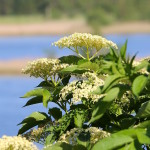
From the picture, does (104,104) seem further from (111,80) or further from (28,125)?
(28,125)

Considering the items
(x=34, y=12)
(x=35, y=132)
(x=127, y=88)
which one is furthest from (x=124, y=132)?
(x=34, y=12)

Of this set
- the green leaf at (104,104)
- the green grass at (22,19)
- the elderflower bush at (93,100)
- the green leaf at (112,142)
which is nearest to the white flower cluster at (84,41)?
the elderflower bush at (93,100)

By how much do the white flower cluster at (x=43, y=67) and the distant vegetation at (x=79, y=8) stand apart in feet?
237

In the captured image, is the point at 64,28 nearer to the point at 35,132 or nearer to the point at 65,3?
the point at 65,3

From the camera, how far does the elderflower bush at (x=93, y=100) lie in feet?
6.32

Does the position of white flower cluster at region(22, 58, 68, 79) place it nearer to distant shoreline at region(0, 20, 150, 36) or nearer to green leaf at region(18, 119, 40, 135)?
green leaf at region(18, 119, 40, 135)

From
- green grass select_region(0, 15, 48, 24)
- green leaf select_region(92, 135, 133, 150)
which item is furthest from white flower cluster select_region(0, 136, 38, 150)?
green grass select_region(0, 15, 48, 24)

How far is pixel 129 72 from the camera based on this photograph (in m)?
1.96

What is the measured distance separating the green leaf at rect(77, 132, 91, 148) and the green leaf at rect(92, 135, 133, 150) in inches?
7.9

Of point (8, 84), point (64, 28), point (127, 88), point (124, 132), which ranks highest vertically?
point (64, 28)

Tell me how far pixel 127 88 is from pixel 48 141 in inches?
18.5

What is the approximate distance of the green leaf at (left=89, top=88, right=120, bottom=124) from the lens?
191cm

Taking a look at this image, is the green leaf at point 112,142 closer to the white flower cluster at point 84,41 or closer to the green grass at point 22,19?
the white flower cluster at point 84,41

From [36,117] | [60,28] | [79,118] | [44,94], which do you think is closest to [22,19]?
[60,28]
